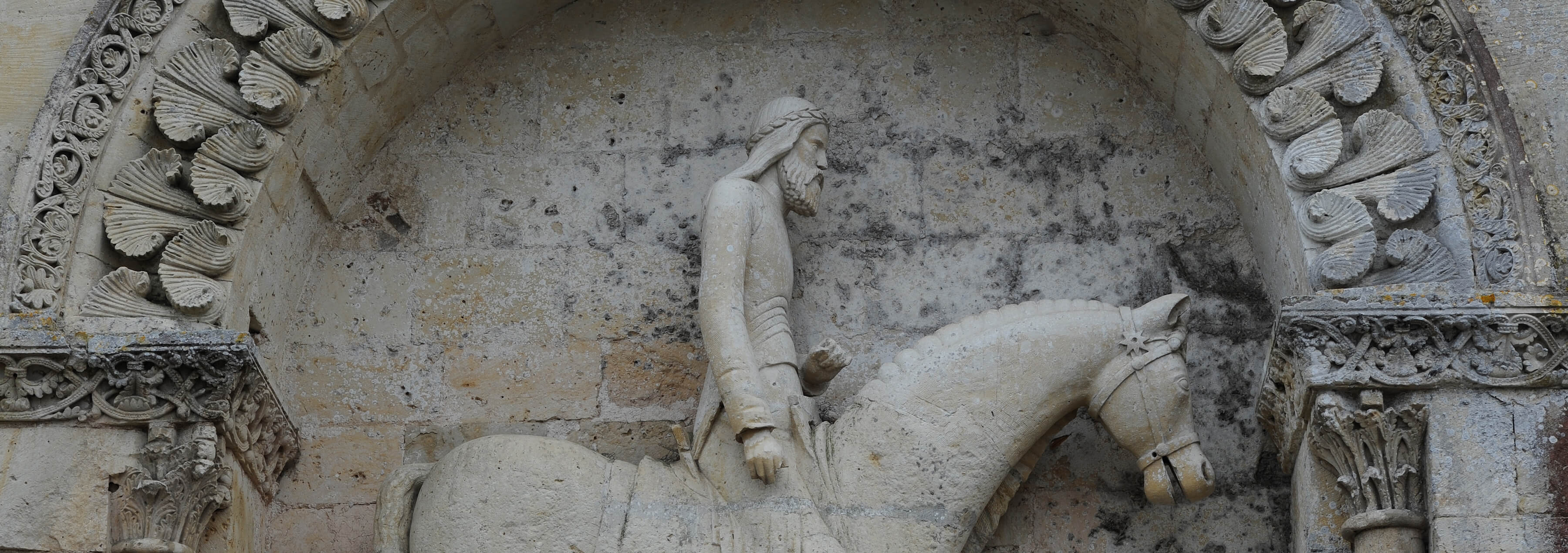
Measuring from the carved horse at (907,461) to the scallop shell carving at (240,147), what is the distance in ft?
3.60

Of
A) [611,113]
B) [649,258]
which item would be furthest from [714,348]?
Answer: [611,113]

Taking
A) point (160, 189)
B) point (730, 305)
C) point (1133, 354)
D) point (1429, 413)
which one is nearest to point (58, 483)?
point (160, 189)

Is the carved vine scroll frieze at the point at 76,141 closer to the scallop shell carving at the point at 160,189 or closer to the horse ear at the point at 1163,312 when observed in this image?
the scallop shell carving at the point at 160,189

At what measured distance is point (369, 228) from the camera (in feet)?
23.2

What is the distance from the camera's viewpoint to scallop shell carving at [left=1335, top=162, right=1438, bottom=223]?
596 centimetres

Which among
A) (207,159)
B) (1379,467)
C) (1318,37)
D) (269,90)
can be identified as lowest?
(1379,467)

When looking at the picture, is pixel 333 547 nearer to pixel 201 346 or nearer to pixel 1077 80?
pixel 201 346

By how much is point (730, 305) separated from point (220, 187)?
162cm

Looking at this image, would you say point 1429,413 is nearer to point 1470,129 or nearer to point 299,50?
point 1470,129

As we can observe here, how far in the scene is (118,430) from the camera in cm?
603

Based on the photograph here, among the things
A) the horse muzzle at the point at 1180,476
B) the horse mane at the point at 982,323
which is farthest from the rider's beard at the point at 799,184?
the horse muzzle at the point at 1180,476

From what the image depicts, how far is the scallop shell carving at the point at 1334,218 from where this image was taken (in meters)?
5.97

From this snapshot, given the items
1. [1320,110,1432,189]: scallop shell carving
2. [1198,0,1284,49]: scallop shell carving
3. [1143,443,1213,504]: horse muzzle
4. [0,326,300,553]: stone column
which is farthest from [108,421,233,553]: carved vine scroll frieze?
[1320,110,1432,189]: scallop shell carving

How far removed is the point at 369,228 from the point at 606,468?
4.90 feet
